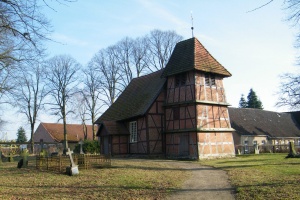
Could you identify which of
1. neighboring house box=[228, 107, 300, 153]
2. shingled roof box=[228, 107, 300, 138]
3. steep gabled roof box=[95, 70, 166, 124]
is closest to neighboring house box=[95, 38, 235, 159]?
steep gabled roof box=[95, 70, 166, 124]

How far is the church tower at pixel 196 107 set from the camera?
28297 millimetres

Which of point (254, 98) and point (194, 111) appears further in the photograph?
point (254, 98)

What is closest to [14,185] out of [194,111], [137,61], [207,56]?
[194,111]

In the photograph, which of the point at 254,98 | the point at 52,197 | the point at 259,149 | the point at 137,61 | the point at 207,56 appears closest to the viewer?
the point at 52,197

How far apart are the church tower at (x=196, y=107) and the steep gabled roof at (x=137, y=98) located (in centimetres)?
210

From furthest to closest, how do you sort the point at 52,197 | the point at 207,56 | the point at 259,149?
the point at 259,149
the point at 207,56
the point at 52,197

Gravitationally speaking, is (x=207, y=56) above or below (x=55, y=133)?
above

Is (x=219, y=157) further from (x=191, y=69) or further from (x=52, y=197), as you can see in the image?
(x=52, y=197)

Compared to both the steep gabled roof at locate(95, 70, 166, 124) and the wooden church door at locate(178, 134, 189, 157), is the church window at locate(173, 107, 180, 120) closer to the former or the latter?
the wooden church door at locate(178, 134, 189, 157)

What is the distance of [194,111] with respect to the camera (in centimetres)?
2831

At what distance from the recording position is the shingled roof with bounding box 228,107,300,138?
46938mm

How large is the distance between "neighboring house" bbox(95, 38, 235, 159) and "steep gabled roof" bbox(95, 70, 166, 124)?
0.45 feet

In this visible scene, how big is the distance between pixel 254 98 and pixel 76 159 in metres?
56.9

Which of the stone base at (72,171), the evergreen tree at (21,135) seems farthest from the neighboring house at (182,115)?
the evergreen tree at (21,135)
